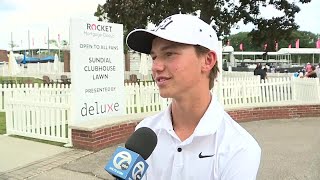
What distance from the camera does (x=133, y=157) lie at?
5.19 ft

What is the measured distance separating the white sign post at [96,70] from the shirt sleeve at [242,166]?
6740 millimetres

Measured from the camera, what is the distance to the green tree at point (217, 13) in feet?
66.1

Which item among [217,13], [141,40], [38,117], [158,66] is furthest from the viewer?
[217,13]

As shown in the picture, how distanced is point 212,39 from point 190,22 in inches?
5.7


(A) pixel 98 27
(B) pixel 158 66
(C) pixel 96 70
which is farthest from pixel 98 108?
(B) pixel 158 66

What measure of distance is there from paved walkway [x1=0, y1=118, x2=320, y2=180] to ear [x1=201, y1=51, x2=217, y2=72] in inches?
176

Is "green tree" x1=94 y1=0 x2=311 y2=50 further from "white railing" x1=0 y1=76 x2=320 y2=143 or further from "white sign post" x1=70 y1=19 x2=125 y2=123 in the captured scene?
"white sign post" x1=70 y1=19 x2=125 y2=123

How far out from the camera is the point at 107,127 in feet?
26.0

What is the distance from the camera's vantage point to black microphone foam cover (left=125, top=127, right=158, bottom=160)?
167 cm

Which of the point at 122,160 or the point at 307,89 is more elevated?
the point at 122,160

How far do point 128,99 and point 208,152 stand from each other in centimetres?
933

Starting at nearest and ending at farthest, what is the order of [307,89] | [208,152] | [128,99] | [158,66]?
[208,152] < [158,66] < [128,99] < [307,89]

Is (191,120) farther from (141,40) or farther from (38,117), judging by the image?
(38,117)

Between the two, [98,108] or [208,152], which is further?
[98,108]
